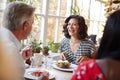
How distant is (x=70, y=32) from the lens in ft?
9.35

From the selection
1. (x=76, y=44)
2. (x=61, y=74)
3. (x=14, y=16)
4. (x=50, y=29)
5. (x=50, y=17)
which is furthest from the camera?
(x=50, y=29)

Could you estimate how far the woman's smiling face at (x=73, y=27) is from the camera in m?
2.84

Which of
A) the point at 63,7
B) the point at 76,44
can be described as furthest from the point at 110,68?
the point at 63,7

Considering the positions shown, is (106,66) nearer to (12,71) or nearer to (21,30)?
(12,71)

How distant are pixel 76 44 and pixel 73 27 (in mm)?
211

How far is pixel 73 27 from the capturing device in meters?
2.86

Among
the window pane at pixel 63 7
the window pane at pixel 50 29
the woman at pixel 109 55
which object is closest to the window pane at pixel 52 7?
the window pane at pixel 50 29

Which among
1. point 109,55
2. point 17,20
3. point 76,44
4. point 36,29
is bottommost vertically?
point 76,44

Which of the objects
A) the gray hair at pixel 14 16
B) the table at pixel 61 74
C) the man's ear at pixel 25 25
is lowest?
the table at pixel 61 74

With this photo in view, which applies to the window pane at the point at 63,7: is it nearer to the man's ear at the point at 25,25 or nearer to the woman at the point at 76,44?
the woman at the point at 76,44

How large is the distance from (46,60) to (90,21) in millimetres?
3592

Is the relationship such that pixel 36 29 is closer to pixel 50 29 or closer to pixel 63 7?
pixel 50 29

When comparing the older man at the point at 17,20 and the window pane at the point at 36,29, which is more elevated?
the older man at the point at 17,20

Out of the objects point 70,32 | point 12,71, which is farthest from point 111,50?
point 70,32
